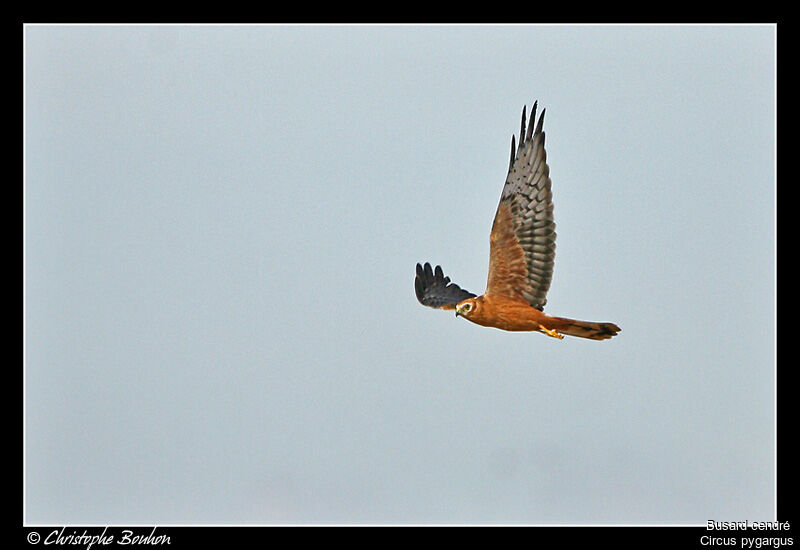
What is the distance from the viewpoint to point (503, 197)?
12102 millimetres

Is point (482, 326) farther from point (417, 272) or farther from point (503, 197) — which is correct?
point (417, 272)

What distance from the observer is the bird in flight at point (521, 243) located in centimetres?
1190

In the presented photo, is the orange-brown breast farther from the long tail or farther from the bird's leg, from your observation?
the long tail

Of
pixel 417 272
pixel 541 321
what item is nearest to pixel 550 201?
pixel 541 321

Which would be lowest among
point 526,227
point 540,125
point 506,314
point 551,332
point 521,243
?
point 551,332

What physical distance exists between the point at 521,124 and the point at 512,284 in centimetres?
229

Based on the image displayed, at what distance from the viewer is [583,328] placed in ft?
36.2

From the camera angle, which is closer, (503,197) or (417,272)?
(503,197)

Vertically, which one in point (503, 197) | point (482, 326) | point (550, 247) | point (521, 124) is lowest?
point (482, 326)

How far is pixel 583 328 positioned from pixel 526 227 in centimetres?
181

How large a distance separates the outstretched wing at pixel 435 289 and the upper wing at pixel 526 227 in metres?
3.26

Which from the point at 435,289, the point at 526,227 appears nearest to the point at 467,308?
the point at 526,227

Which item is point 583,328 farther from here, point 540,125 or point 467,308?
point 540,125

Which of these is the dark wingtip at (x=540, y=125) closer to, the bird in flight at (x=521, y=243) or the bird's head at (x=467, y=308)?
the bird in flight at (x=521, y=243)
